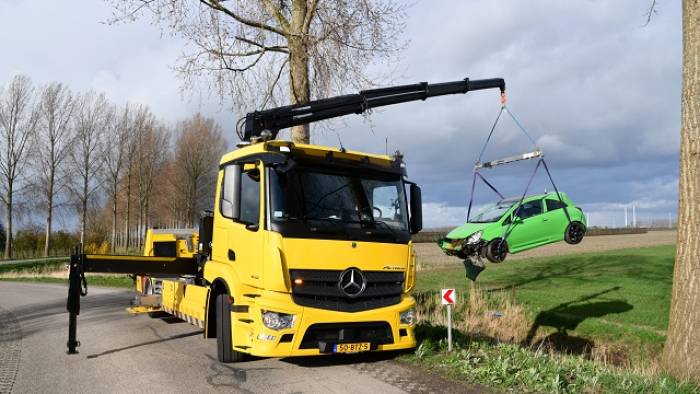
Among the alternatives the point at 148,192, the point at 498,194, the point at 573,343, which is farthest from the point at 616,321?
the point at 148,192

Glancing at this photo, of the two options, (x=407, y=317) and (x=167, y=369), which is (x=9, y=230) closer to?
(x=167, y=369)

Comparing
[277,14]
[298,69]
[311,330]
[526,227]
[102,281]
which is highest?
[277,14]

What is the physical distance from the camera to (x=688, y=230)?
22.1 feet

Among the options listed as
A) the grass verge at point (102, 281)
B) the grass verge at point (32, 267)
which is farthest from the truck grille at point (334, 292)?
the grass verge at point (32, 267)

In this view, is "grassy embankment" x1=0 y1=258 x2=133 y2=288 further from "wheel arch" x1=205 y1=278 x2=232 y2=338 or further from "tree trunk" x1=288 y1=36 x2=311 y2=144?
"wheel arch" x1=205 y1=278 x2=232 y2=338

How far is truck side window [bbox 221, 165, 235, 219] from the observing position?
7.41 metres

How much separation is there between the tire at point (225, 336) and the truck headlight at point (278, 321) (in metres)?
0.96

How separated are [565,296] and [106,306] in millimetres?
14588

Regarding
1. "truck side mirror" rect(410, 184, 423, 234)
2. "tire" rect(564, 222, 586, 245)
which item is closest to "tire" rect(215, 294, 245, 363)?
"truck side mirror" rect(410, 184, 423, 234)

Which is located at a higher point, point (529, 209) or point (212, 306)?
point (529, 209)

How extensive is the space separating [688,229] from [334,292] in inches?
170

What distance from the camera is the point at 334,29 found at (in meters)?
13.4

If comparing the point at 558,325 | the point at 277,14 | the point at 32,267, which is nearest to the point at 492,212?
the point at 558,325

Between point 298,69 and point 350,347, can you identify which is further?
point 298,69
